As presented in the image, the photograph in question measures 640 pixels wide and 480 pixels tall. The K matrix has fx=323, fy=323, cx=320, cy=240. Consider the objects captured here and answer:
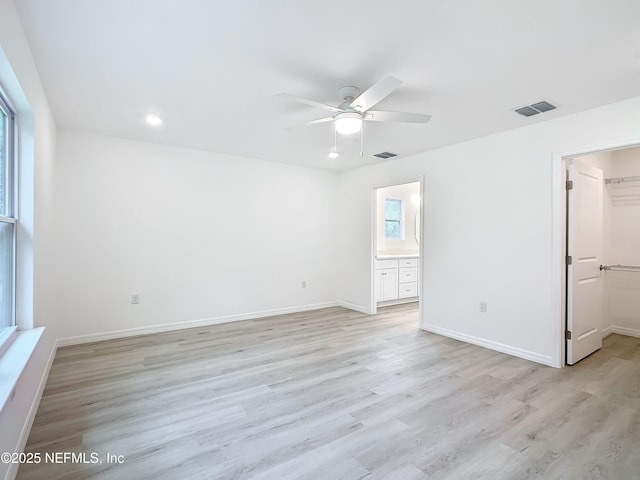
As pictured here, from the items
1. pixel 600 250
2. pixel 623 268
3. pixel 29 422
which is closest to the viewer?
pixel 29 422

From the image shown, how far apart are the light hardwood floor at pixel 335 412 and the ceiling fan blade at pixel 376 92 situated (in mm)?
2204

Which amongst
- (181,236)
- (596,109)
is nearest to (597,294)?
(596,109)

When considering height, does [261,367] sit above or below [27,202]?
below

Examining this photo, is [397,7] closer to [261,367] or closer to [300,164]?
[261,367]

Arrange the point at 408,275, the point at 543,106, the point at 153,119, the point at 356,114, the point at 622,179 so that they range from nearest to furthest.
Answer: the point at 356,114 < the point at 543,106 < the point at 153,119 < the point at 622,179 < the point at 408,275

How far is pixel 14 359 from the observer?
1.79m

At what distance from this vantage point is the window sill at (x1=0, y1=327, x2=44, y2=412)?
1.46 m

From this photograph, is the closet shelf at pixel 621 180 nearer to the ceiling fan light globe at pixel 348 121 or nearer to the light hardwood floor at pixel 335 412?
the light hardwood floor at pixel 335 412

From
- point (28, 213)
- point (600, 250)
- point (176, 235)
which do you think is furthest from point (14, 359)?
point (600, 250)

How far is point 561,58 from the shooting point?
83.9 inches

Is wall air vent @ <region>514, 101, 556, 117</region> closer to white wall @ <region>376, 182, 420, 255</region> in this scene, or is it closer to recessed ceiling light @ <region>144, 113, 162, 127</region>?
white wall @ <region>376, 182, 420, 255</region>

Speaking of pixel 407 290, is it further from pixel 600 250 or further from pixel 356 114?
pixel 356 114

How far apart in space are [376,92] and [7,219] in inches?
100

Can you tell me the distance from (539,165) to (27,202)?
447cm
